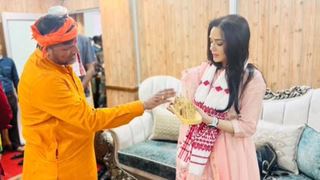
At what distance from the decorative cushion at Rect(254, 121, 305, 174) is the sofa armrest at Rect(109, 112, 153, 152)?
1.14 meters

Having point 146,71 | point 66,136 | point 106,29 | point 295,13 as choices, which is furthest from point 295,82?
point 106,29

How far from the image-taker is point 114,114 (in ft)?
4.46

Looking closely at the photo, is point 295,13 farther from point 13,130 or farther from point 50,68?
point 13,130

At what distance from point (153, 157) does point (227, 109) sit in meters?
1.22

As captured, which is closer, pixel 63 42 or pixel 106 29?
pixel 63 42

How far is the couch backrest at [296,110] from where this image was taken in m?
2.13

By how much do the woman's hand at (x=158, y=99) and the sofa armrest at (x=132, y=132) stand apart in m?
1.22

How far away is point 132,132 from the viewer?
2.76 meters

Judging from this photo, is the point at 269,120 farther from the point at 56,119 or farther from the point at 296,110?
the point at 56,119

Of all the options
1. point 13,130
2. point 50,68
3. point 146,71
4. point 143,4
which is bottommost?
point 13,130

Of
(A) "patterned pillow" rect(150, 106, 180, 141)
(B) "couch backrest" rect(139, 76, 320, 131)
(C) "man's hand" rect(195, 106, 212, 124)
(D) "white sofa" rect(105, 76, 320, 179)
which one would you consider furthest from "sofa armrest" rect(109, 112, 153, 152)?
(C) "man's hand" rect(195, 106, 212, 124)

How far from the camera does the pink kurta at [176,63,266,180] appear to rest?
4.37 ft

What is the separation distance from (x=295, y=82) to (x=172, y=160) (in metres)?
1.25

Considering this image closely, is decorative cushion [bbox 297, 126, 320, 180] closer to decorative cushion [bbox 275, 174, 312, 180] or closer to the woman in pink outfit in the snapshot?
decorative cushion [bbox 275, 174, 312, 180]
